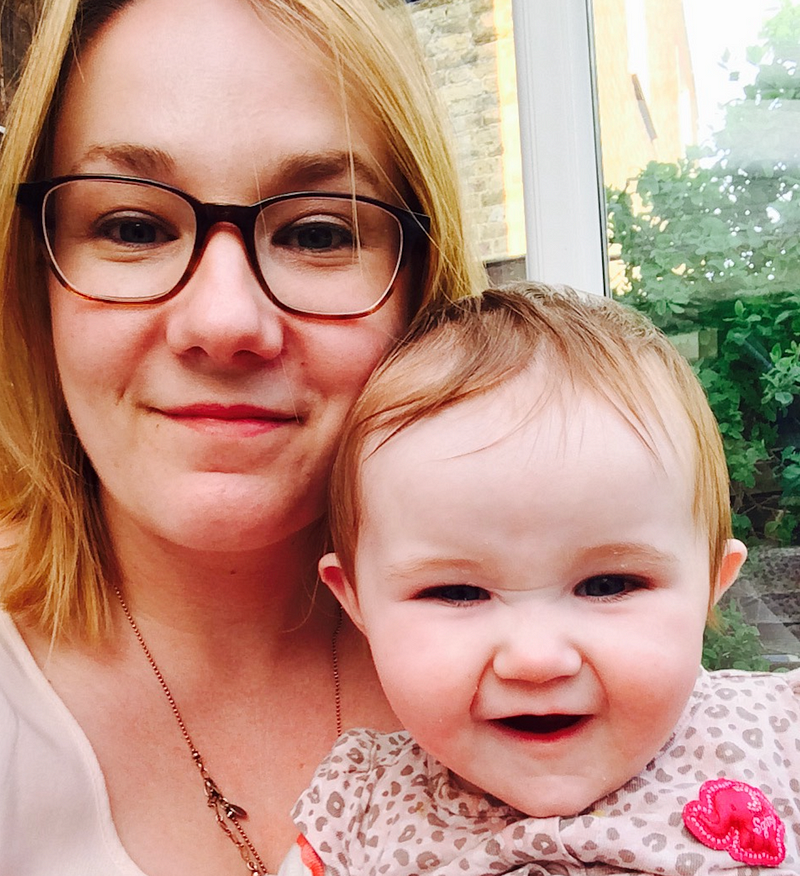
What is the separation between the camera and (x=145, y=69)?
99 centimetres

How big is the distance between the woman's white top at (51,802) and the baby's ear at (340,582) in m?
0.33

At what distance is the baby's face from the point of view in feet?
2.44

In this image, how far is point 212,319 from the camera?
3.03ft

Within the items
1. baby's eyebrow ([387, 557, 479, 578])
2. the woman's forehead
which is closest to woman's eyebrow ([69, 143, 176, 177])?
the woman's forehead

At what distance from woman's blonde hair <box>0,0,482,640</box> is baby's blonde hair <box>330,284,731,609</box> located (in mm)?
257

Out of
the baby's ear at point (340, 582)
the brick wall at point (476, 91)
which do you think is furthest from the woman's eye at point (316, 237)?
the brick wall at point (476, 91)

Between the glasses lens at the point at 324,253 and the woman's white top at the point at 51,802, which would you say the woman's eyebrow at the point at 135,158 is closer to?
the glasses lens at the point at 324,253

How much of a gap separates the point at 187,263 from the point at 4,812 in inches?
27.7

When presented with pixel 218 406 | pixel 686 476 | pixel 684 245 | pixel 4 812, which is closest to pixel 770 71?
pixel 684 245

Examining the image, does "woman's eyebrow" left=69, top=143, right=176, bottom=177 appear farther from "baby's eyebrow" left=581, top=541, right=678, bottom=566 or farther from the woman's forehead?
"baby's eyebrow" left=581, top=541, right=678, bottom=566

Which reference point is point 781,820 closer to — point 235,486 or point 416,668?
point 416,668

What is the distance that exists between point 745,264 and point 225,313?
117 cm

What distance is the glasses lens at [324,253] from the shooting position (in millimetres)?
1015

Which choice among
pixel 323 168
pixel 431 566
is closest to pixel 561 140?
pixel 323 168
